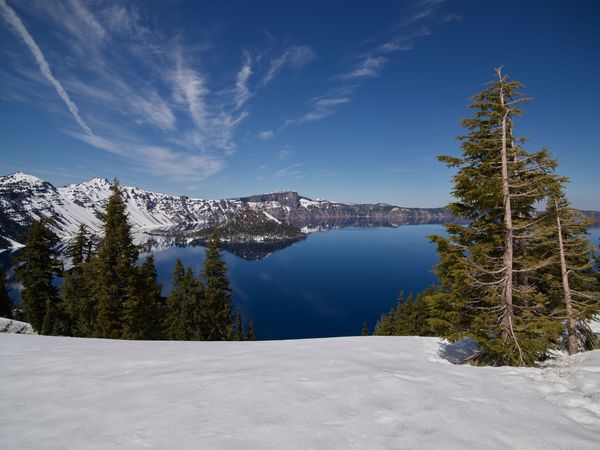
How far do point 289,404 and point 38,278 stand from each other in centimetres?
3152

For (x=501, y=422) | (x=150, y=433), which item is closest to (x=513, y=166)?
(x=501, y=422)

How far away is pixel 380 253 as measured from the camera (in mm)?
197250

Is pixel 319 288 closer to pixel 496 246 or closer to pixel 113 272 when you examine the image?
pixel 113 272

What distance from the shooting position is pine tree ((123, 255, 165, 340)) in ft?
68.9

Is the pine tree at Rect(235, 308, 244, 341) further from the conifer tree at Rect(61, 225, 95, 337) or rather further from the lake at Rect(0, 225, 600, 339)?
the conifer tree at Rect(61, 225, 95, 337)

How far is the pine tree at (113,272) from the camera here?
20.9 m

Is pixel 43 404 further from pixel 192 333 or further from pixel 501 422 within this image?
pixel 192 333

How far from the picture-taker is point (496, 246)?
9.80 meters

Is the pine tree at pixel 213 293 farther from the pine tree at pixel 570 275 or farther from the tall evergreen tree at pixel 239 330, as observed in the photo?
the pine tree at pixel 570 275

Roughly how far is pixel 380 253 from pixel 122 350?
199m

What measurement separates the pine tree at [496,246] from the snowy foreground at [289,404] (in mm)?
1723

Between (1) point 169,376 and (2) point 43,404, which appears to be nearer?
(2) point 43,404

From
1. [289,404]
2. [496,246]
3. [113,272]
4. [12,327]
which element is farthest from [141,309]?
[496,246]

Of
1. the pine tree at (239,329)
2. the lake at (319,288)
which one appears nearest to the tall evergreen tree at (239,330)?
the pine tree at (239,329)
